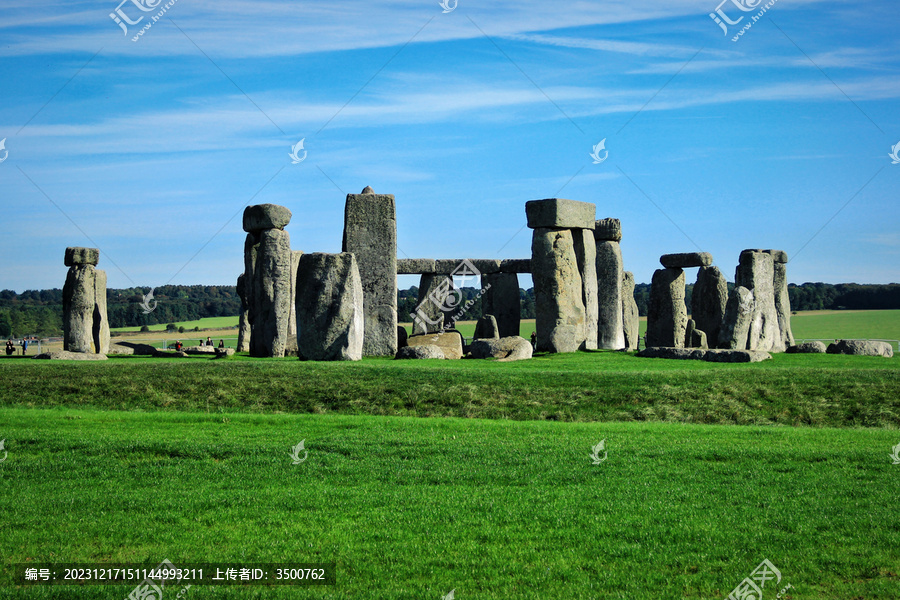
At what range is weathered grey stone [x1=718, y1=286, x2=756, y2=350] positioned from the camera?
2267 centimetres

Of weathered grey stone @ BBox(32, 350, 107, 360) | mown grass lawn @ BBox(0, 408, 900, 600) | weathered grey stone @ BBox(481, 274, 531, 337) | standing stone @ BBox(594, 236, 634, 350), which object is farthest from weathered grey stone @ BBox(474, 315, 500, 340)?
mown grass lawn @ BBox(0, 408, 900, 600)

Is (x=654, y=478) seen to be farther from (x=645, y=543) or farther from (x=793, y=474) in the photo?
(x=645, y=543)

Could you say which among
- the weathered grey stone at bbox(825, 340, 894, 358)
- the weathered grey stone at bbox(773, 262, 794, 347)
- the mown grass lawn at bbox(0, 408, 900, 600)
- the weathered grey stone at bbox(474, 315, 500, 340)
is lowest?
the mown grass lawn at bbox(0, 408, 900, 600)

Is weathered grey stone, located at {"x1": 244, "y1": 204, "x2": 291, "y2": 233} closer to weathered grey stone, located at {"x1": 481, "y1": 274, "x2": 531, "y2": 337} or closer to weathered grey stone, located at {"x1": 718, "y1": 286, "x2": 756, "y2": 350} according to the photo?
weathered grey stone, located at {"x1": 481, "y1": 274, "x2": 531, "y2": 337}

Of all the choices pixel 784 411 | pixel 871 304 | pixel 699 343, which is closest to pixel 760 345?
pixel 699 343

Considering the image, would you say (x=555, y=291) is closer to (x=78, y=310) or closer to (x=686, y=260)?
(x=686, y=260)

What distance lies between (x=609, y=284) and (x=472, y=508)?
2156cm

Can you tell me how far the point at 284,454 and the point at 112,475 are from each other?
6.27ft

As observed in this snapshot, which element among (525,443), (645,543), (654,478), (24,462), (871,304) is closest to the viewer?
(645,543)

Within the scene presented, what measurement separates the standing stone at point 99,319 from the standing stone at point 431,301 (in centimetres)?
1079

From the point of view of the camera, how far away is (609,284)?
92.8ft

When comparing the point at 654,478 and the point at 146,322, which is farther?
the point at 146,322

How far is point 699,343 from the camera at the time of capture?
23.0 m

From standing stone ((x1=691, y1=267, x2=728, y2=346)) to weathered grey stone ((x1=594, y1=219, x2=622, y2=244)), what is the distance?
10.7ft
